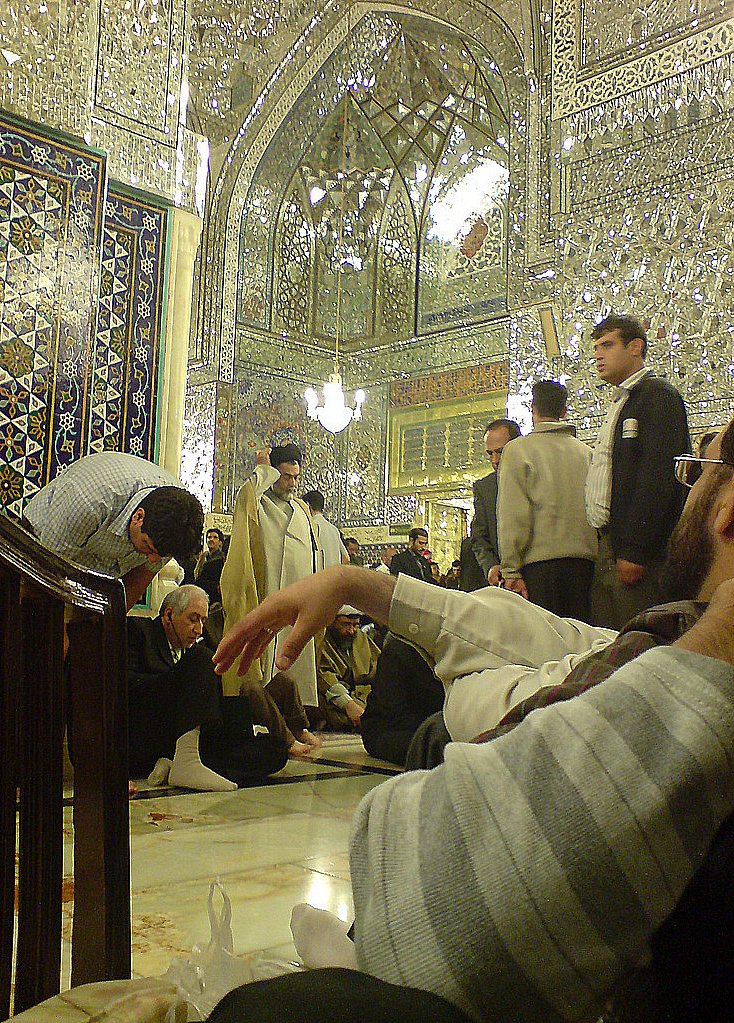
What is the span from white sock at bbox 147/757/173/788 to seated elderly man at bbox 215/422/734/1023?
289 cm

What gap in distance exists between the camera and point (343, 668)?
A: 5523 mm

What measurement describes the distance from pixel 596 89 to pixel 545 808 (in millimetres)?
6748

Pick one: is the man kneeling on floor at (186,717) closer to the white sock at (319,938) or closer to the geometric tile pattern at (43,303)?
the geometric tile pattern at (43,303)

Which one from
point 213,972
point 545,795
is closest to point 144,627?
point 213,972

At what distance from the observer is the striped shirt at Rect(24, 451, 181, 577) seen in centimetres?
301

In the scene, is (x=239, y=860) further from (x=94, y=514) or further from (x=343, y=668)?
(x=343, y=668)

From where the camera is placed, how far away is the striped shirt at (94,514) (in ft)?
9.86

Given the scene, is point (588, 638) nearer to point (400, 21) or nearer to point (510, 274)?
point (510, 274)

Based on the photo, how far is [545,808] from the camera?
0.47 metres

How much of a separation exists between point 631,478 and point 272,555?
6.53 feet

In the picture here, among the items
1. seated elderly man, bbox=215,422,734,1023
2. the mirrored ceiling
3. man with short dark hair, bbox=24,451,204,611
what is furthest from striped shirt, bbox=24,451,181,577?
the mirrored ceiling

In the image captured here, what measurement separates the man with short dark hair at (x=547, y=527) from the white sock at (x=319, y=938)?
121 inches

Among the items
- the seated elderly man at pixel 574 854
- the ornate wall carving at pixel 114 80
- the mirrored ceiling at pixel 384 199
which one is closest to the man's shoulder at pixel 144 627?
the ornate wall carving at pixel 114 80

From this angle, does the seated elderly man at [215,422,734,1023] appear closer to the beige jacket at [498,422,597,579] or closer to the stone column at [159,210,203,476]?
the beige jacket at [498,422,597,579]
